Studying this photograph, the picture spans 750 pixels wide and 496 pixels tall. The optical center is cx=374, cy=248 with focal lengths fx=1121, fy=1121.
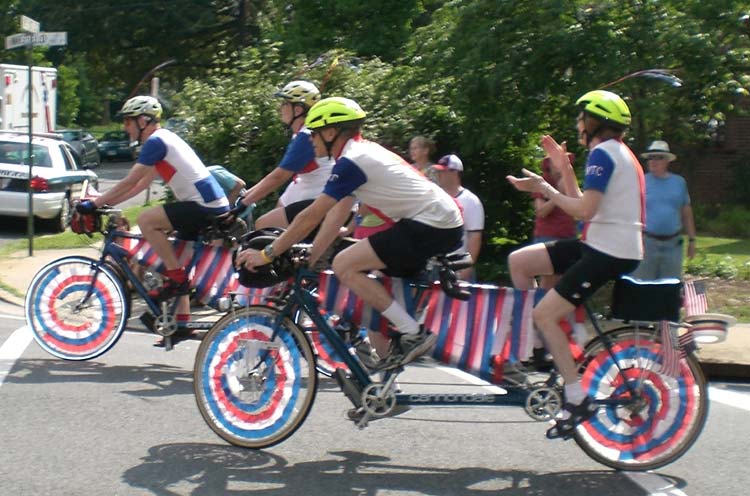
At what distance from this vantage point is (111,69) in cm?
4431

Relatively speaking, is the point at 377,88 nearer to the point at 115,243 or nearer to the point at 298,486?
the point at 115,243

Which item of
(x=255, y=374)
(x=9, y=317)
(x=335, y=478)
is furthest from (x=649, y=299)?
(x=9, y=317)

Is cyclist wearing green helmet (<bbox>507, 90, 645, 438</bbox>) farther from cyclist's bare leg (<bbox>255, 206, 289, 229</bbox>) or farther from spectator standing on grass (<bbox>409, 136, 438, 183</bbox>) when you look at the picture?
spectator standing on grass (<bbox>409, 136, 438, 183</bbox>)

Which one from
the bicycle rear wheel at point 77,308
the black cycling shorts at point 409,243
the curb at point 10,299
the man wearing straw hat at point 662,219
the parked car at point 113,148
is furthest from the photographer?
the parked car at point 113,148

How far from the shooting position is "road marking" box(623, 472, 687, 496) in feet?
18.2

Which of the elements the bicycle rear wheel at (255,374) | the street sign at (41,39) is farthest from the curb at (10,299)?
the bicycle rear wheel at (255,374)

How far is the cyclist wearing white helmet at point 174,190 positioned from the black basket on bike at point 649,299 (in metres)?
3.54

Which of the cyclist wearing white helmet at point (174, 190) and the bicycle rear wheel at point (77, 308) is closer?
the cyclist wearing white helmet at point (174, 190)

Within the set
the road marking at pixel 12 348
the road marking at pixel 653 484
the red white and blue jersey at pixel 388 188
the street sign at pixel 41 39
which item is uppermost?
the street sign at pixel 41 39

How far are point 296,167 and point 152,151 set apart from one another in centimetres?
104

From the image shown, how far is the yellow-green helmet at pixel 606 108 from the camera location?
5660 millimetres

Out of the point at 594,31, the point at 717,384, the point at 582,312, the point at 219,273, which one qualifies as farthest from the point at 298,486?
the point at 594,31

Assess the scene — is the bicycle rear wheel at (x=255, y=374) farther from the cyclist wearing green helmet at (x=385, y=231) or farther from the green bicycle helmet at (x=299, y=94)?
the green bicycle helmet at (x=299, y=94)

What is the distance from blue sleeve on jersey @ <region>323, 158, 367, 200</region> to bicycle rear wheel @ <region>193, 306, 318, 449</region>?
2.50 feet
